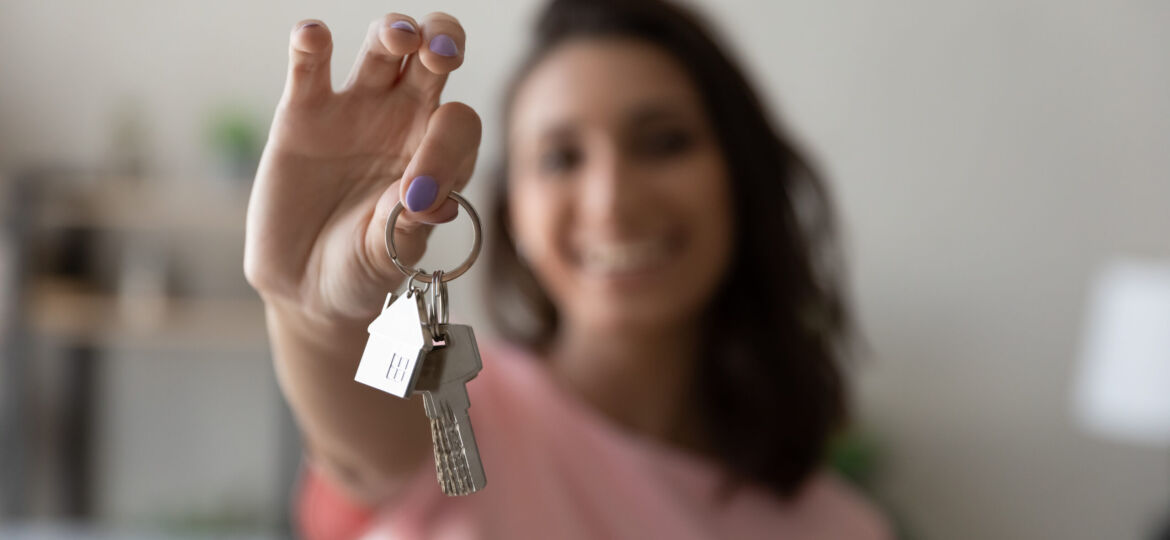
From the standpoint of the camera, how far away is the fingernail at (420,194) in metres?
0.27

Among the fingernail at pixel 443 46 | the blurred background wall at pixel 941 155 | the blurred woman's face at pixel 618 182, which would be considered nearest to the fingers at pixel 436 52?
the fingernail at pixel 443 46

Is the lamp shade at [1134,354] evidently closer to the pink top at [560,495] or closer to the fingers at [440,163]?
the pink top at [560,495]

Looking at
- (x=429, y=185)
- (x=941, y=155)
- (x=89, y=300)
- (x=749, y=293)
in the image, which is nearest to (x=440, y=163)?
(x=429, y=185)

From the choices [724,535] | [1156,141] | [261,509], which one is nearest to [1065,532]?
[1156,141]

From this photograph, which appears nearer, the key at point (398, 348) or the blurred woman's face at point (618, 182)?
the key at point (398, 348)

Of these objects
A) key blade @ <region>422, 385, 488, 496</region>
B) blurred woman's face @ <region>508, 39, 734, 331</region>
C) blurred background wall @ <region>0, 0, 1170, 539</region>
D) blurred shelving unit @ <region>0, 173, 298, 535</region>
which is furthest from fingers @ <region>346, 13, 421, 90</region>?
blurred shelving unit @ <region>0, 173, 298, 535</region>

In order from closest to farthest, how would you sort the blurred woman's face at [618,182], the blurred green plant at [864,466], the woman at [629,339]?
the woman at [629,339] < the blurred woman's face at [618,182] < the blurred green plant at [864,466]

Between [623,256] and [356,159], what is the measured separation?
581mm

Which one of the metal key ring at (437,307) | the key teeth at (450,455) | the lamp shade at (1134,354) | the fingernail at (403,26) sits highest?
the fingernail at (403,26)

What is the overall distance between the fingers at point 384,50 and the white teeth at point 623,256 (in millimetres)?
582

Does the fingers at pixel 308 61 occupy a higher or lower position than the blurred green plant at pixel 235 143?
higher

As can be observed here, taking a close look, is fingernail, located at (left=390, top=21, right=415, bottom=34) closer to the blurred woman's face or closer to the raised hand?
the raised hand

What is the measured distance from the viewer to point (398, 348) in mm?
276

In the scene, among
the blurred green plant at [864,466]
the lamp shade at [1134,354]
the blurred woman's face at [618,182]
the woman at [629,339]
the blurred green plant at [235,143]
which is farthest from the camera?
the blurred green plant at [235,143]
